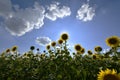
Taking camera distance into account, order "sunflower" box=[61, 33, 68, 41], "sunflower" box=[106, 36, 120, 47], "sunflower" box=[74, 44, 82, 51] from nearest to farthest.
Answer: "sunflower" box=[106, 36, 120, 47] → "sunflower" box=[61, 33, 68, 41] → "sunflower" box=[74, 44, 82, 51]

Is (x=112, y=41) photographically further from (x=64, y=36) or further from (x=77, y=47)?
(x=77, y=47)

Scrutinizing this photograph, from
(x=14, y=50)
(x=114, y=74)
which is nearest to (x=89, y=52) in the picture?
(x=14, y=50)

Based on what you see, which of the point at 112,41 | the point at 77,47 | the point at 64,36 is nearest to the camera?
the point at 112,41

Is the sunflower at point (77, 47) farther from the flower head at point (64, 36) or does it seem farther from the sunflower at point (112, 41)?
the sunflower at point (112, 41)

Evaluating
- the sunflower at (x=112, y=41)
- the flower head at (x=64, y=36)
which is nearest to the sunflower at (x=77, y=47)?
the flower head at (x=64, y=36)

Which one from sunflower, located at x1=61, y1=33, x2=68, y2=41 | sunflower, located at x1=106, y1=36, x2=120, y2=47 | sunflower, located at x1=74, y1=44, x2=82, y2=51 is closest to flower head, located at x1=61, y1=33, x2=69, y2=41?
sunflower, located at x1=61, y1=33, x2=68, y2=41

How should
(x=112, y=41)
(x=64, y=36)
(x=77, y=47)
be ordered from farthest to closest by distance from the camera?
(x=77, y=47)
(x=64, y=36)
(x=112, y=41)

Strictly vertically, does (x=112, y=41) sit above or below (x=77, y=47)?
below

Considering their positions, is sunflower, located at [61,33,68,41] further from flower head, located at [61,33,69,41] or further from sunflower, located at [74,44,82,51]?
sunflower, located at [74,44,82,51]

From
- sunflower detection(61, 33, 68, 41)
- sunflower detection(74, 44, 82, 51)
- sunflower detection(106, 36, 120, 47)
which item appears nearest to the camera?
sunflower detection(106, 36, 120, 47)

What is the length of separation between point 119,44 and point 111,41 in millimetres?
674

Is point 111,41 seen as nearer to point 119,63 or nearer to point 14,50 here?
point 119,63

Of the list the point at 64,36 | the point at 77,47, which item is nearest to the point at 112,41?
the point at 64,36

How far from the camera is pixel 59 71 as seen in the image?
736cm
